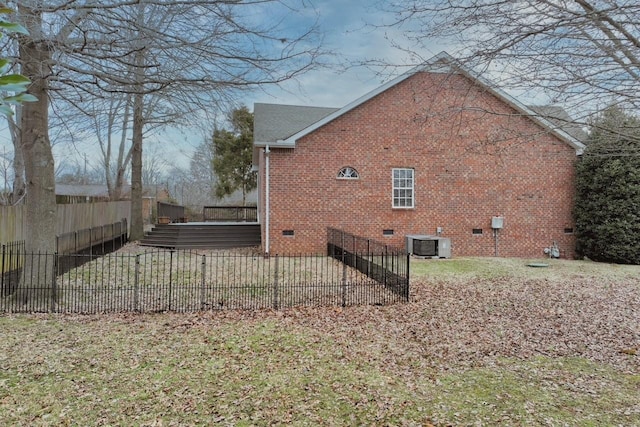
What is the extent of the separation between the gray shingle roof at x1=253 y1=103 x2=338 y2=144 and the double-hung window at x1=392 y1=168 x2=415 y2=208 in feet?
12.1

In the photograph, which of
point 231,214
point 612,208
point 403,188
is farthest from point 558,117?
point 231,214

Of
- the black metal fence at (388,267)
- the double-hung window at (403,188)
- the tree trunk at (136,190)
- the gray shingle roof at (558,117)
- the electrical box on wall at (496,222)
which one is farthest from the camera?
the tree trunk at (136,190)

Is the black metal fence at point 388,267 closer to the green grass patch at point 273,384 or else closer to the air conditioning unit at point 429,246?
the green grass patch at point 273,384

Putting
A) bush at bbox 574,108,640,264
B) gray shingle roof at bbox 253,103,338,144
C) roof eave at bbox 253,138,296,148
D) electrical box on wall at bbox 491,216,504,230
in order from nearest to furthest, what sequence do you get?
bush at bbox 574,108,640,264, roof eave at bbox 253,138,296,148, gray shingle roof at bbox 253,103,338,144, electrical box on wall at bbox 491,216,504,230

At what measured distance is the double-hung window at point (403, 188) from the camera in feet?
45.0

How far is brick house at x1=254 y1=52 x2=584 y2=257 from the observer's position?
13.0 metres

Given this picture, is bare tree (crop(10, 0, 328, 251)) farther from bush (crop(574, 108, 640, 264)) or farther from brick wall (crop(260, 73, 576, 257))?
bush (crop(574, 108, 640, 264))

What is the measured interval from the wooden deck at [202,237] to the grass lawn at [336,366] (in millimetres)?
8382

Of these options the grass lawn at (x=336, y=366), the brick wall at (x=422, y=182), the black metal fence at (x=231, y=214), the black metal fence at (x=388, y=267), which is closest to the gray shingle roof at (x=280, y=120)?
the brick wall at (x=422, y=182)

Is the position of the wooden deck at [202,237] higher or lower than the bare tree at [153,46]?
lower

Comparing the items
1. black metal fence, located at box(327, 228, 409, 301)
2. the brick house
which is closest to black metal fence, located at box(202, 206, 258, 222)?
the brick house

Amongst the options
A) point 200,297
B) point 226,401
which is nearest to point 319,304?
point 200,297

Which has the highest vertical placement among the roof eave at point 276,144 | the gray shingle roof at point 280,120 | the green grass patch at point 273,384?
the gray shingle roof at point 280,120

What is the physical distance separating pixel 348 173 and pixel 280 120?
12.9 feet
